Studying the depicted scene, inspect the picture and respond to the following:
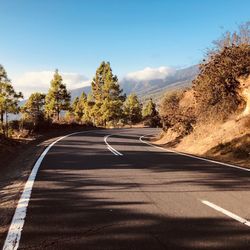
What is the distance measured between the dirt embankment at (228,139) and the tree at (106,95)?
4873 centimetres

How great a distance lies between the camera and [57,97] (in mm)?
65500

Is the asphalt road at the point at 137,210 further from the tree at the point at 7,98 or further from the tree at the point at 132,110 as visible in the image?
the tree at the point at 132,110

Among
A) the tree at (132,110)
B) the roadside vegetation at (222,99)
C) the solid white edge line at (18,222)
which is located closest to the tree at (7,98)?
the roadside vegetation at (222,99)

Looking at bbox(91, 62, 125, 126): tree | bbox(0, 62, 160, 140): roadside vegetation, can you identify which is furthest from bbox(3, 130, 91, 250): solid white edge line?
bbox(91, 62, 125, 126): tree

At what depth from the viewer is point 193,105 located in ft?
89.3

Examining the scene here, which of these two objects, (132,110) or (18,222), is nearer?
(18,222)

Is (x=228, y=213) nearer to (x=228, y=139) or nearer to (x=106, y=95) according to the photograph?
(x=228, y=139)

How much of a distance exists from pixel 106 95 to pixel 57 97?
39.0 feet

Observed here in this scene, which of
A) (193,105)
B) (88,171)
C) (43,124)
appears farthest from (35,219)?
(43,124)

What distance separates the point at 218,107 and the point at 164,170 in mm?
12311

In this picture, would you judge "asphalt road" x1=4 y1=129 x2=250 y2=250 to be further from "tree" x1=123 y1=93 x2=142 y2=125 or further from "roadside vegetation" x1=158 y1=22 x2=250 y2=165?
"tree" x1=123 y1=93 x2=142 y2=125

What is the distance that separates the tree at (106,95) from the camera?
235ft

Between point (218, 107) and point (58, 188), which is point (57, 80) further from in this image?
point (58, 188)

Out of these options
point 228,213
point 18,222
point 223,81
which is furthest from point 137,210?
point 223,81
